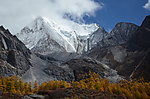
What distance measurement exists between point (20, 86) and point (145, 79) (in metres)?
120

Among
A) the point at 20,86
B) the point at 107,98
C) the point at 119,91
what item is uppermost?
the point at 20,86

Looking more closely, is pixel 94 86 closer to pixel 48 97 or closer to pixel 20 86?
pixel 20 86

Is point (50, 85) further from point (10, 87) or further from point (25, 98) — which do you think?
point (25, 98)

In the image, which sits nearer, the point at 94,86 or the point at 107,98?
the point at 107,98

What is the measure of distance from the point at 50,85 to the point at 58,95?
86.7 m

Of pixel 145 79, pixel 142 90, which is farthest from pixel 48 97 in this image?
pixel 145 79

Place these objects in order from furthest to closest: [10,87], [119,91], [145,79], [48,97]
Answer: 1. [145,79]
2. [10,87]
3. [119,91]
4. [48,97]

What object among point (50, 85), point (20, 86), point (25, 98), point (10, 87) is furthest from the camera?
point (50, 85)

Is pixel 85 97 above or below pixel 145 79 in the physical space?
below

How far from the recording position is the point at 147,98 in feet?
323

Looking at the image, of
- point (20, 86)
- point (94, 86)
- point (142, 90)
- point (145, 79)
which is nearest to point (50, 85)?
point (20, 86)

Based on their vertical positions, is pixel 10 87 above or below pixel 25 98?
above

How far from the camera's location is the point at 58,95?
205ft

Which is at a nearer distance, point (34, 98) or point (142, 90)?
point (34, 98)
